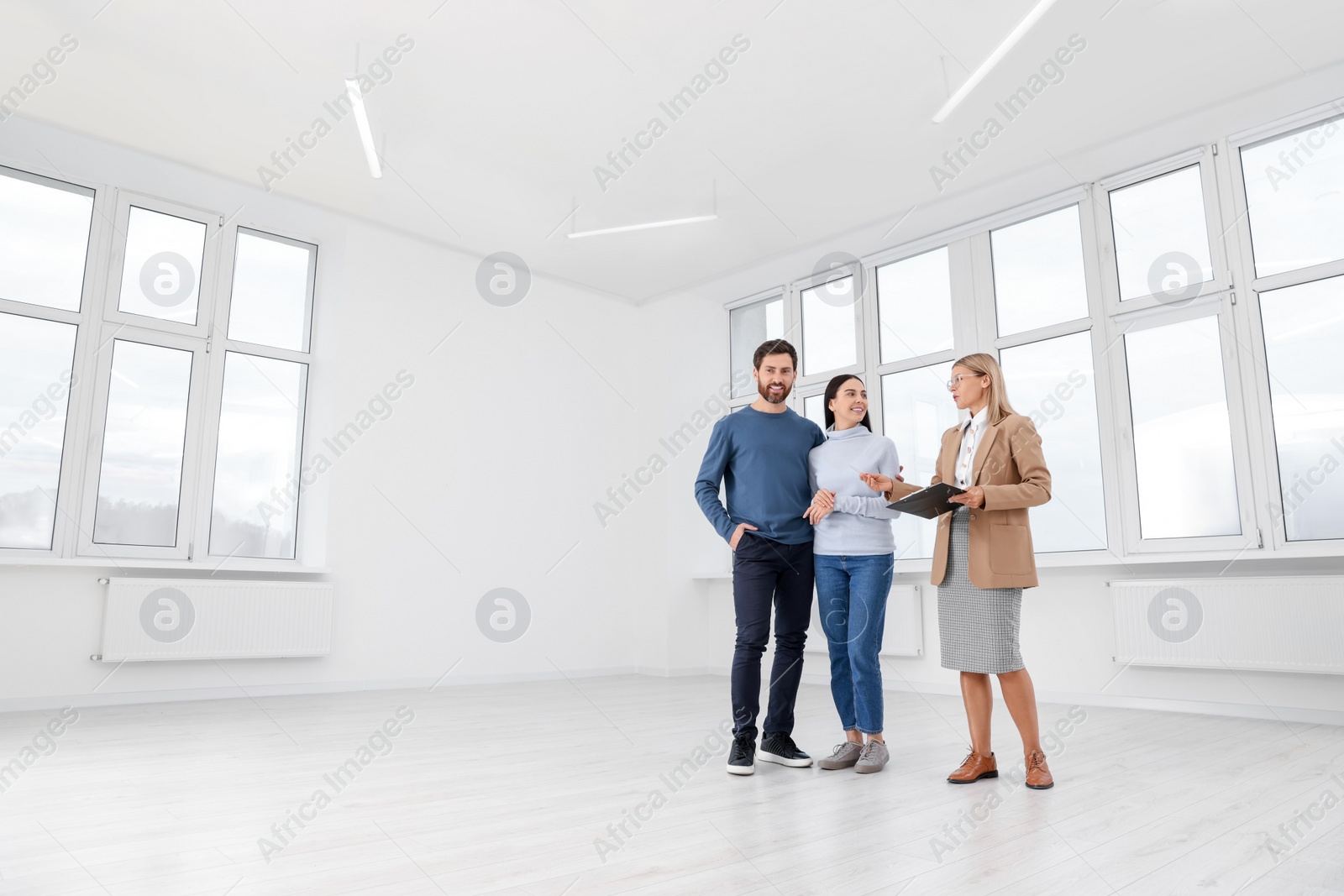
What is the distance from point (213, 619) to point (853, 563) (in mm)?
3608

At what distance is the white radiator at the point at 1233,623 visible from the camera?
373 centimetres

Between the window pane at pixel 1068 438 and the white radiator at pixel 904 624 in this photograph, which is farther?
the white radiator at pixel 904 624

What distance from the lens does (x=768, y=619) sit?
2.69m

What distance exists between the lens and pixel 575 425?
6.36 m

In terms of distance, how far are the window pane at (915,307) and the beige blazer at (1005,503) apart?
10.4 feet

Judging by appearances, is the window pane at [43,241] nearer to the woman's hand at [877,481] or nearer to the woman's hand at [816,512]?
the woman's hand at [816,512]

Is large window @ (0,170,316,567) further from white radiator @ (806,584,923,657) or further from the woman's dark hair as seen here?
the woman's dark hair

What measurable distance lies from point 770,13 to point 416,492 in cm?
346

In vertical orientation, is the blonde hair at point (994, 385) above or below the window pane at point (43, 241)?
below

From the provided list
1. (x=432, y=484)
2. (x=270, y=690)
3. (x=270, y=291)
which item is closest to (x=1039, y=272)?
(x=432, y=484)

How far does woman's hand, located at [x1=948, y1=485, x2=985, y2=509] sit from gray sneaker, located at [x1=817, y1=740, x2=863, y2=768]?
88 cm

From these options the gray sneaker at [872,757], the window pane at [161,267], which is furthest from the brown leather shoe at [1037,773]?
the window pane at [161,267]

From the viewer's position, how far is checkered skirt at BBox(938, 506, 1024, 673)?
2387 millimetres

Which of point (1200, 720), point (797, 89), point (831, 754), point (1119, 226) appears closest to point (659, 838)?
point (831, 754)
